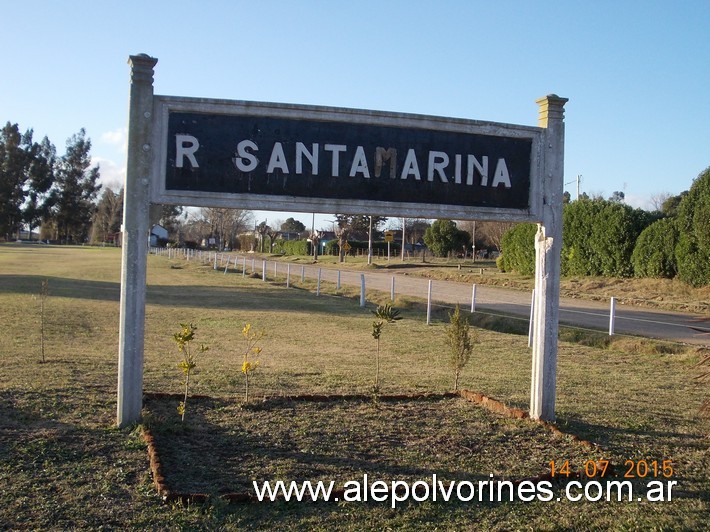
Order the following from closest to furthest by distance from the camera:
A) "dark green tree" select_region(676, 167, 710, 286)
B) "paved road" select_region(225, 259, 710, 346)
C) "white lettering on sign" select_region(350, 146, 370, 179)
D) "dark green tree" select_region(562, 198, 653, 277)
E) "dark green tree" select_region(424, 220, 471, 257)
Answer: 1. "white lettering on sign" select_region(350, 146, 370, 179)
2. "paved road" select_region(225, 259, 710, 346)
3. "dark green tree" select_region(676, 167, 710, 286)
4. "dark green tree" select_region(562, 198, 653, 277)
5. "dark green tree" select_region(424, 220, 471, 257)

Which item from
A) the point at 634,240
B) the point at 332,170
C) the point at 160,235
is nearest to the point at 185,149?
the point at 332,170

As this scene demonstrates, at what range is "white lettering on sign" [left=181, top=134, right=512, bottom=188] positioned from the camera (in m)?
5.86

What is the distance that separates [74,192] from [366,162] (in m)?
100

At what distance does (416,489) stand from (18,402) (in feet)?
13.5

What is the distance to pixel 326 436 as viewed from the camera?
5.53 meters

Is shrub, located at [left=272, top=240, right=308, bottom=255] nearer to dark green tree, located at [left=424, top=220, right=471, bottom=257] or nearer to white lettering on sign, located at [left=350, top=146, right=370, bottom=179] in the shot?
dark green tree, located at [left=424, top=220, right=471, bottom=257]

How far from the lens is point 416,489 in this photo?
444 cm

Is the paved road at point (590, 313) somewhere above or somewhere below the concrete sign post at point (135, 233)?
below

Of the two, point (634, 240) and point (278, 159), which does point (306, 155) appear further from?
point (634, 240)

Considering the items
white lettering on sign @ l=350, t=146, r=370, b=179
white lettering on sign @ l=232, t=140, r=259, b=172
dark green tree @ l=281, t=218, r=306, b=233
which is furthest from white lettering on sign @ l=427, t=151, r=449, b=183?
dark green tree @ l=281, t=218, r=306, b=233

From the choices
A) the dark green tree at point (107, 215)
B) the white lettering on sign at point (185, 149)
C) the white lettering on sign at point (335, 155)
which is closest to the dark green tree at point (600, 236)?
the white lettering on sign at point (335, 155)

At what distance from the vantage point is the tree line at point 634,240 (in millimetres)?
23328

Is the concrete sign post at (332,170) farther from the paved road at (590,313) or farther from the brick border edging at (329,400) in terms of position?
the paved road at (590,313)

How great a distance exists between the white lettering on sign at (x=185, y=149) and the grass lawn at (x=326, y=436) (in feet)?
7.10
